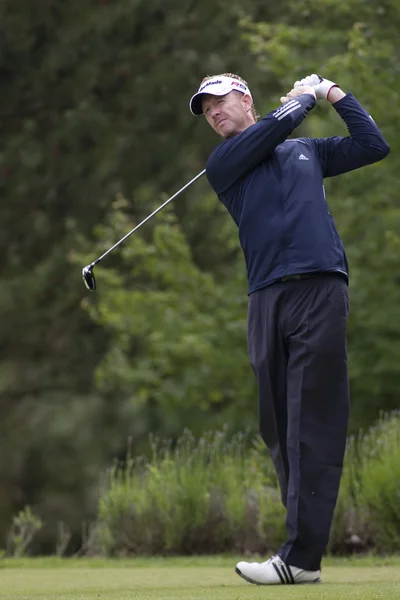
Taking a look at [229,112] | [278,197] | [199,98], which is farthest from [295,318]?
[199,98]

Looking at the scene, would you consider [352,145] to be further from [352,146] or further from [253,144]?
[253,144]

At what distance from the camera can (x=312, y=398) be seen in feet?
16.9

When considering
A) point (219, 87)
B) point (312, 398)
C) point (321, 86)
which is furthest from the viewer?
point (321, 86)

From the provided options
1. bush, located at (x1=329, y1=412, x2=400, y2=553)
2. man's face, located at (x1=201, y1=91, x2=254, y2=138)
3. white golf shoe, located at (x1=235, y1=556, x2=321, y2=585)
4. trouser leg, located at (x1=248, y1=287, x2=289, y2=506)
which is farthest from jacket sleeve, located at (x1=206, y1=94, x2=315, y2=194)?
bush, located at (x1=329, y1=412, x2=400, y2=553)

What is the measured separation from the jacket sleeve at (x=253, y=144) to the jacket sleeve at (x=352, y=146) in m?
0.19

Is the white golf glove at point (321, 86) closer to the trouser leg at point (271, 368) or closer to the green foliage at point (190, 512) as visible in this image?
the trouser leg at point (271, 368)

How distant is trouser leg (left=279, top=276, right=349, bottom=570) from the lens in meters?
5.14

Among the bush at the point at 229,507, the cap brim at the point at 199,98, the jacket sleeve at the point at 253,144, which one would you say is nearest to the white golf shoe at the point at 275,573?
the jacket sleeve at the point at 253,144

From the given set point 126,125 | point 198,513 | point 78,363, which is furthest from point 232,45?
point 198,513

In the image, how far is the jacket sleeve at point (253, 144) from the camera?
204 inches

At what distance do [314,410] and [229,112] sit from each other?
1.20 metres

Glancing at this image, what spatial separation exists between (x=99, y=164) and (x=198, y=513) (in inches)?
560

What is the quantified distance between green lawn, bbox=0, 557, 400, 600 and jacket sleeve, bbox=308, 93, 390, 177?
1.60m

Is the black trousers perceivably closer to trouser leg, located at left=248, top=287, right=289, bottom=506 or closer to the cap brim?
trouser leg, located at left=248, top=287, right=289, bottom=506
